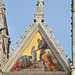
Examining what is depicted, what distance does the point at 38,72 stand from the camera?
17.9 meters

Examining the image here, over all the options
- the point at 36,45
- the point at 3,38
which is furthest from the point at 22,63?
the point at 3,38

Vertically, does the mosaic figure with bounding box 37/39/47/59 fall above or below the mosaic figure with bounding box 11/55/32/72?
above

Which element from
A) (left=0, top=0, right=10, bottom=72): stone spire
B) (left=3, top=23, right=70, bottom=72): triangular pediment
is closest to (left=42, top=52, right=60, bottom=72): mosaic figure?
(left=3, top=23, right=70, bottom=72): triangular pediment

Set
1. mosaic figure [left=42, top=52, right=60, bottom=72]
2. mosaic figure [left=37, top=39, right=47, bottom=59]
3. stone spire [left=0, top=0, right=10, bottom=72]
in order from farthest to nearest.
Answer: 1. stone spire [left=0, top=0, right=10, bottom=72]
2. mosaic figure [left=37, top=39, right=47, bottom=59]
3. mosaic figure [left=42, top=52, right=60, bottom=72]

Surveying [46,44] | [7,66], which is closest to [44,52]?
[46,44]

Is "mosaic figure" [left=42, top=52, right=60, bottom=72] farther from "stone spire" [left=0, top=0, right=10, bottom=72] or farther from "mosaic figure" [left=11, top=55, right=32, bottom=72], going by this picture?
"stone spire" [left=0, top=0, right=10, bottom=72]

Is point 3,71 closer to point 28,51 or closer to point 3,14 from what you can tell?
point 28,51

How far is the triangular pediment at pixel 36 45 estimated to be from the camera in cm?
1822

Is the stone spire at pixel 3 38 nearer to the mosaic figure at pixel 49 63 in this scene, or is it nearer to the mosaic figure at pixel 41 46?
the mosaic figure at pixel 41 46

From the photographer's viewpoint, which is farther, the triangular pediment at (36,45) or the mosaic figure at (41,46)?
the mosaic figure at (41,46)

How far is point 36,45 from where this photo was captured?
18781mm

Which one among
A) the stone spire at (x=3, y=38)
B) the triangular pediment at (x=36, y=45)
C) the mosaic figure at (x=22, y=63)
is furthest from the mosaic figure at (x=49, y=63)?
the stone spire at (x=3, y=38)

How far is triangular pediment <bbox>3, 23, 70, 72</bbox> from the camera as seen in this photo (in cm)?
1822

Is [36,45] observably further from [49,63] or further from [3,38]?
[3,38]
